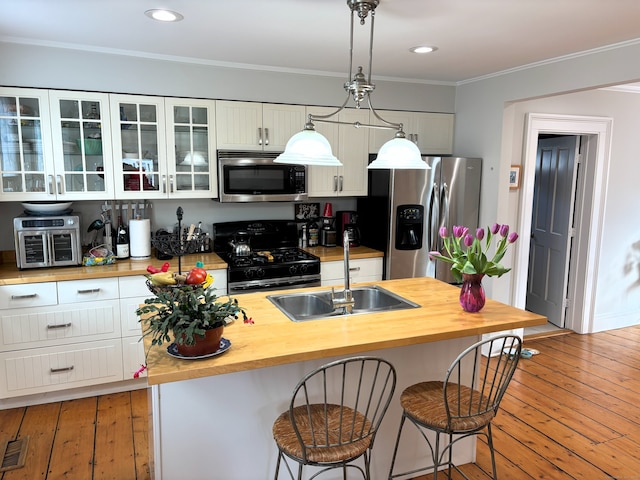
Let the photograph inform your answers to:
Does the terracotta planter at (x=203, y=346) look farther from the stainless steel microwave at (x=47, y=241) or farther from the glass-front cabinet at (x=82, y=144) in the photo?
the glass-front cabinet at (x=82, y=144)

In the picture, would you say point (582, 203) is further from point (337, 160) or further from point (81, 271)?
point (81, 271)

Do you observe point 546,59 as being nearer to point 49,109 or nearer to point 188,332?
point 188,332

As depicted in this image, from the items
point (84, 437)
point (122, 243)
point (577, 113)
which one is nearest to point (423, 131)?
point (577, 113)

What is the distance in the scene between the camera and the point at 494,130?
4.13 meters

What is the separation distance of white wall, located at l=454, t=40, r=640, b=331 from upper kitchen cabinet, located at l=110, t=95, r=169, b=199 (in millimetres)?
2689

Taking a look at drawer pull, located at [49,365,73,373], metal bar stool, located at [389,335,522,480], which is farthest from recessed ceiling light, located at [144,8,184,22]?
drawer pull, located at [49,365,73,373]

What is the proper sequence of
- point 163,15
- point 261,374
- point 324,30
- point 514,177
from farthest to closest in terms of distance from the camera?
point 514,177, point 324,30, point 163,15, point 261,374

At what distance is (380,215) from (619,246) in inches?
107

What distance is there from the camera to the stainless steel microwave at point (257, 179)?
12.4 ft

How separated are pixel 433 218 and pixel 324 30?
1948 mm

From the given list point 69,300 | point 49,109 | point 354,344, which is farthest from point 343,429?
point 49,109

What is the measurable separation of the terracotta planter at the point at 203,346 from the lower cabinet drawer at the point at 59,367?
1.84 m

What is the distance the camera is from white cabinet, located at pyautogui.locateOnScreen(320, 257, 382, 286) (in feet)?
13.1

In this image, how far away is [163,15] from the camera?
8.45ft
